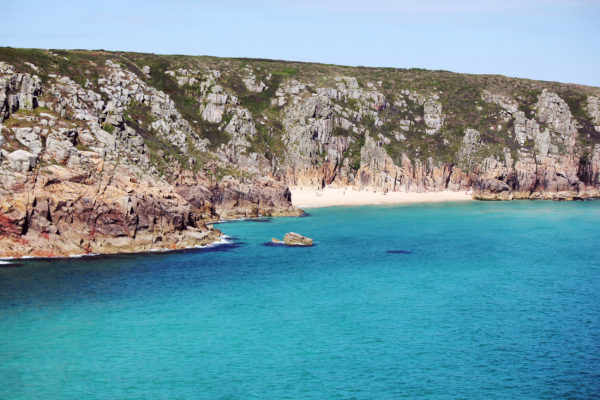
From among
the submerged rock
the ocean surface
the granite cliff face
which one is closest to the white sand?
the granite cliff face

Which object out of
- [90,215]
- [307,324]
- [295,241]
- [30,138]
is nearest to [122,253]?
[90,215]

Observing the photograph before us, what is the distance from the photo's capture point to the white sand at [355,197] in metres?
140

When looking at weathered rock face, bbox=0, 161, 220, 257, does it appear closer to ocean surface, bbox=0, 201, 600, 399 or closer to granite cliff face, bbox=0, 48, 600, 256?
granite cliff face, bbox=0, 48, 600, 256

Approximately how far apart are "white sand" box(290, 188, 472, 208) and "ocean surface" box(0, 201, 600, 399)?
5698cm

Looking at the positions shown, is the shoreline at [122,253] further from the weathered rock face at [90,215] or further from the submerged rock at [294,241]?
the submerged rock at [294,241]

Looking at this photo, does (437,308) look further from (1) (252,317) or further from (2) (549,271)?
(2) (549,271)

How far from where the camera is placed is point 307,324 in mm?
47312

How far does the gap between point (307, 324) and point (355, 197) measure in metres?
100

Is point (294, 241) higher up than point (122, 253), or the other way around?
point (294, 241)

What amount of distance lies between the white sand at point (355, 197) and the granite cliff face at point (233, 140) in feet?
10.3

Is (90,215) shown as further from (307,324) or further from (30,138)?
(307,324)

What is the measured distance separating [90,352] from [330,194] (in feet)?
359

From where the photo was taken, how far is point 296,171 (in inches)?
5719

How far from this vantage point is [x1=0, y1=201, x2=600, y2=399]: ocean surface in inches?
1417
